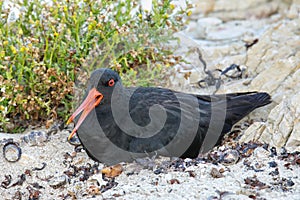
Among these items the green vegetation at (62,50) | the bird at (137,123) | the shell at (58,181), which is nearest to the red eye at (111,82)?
the bird at (137,123)

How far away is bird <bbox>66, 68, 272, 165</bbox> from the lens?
4910 mm

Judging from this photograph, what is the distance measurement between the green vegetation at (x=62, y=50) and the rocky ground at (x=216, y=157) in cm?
29

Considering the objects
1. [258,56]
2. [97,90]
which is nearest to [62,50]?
[97,90]

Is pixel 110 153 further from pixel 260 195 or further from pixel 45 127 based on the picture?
pixel 260 195

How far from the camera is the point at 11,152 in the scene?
5.04 metres

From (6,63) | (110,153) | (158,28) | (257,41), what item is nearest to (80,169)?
(110,153)

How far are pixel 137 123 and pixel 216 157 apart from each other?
2.44 ft

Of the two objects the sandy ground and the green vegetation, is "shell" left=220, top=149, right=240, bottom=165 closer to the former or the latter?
the sandy ground

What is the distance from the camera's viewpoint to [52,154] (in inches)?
204

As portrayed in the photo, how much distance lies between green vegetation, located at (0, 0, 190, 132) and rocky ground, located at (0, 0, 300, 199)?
0.29 meters

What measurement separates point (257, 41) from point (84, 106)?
3111 millimetres

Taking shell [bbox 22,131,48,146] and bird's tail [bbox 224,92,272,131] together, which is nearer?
shell [bbox 22,131,48,146]

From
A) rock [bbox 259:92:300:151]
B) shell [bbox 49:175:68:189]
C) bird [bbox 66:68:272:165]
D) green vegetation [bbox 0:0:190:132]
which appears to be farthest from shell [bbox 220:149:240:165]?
green vegetation [bbox 0:0:190:132]

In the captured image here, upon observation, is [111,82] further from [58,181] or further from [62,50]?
[58,181]
